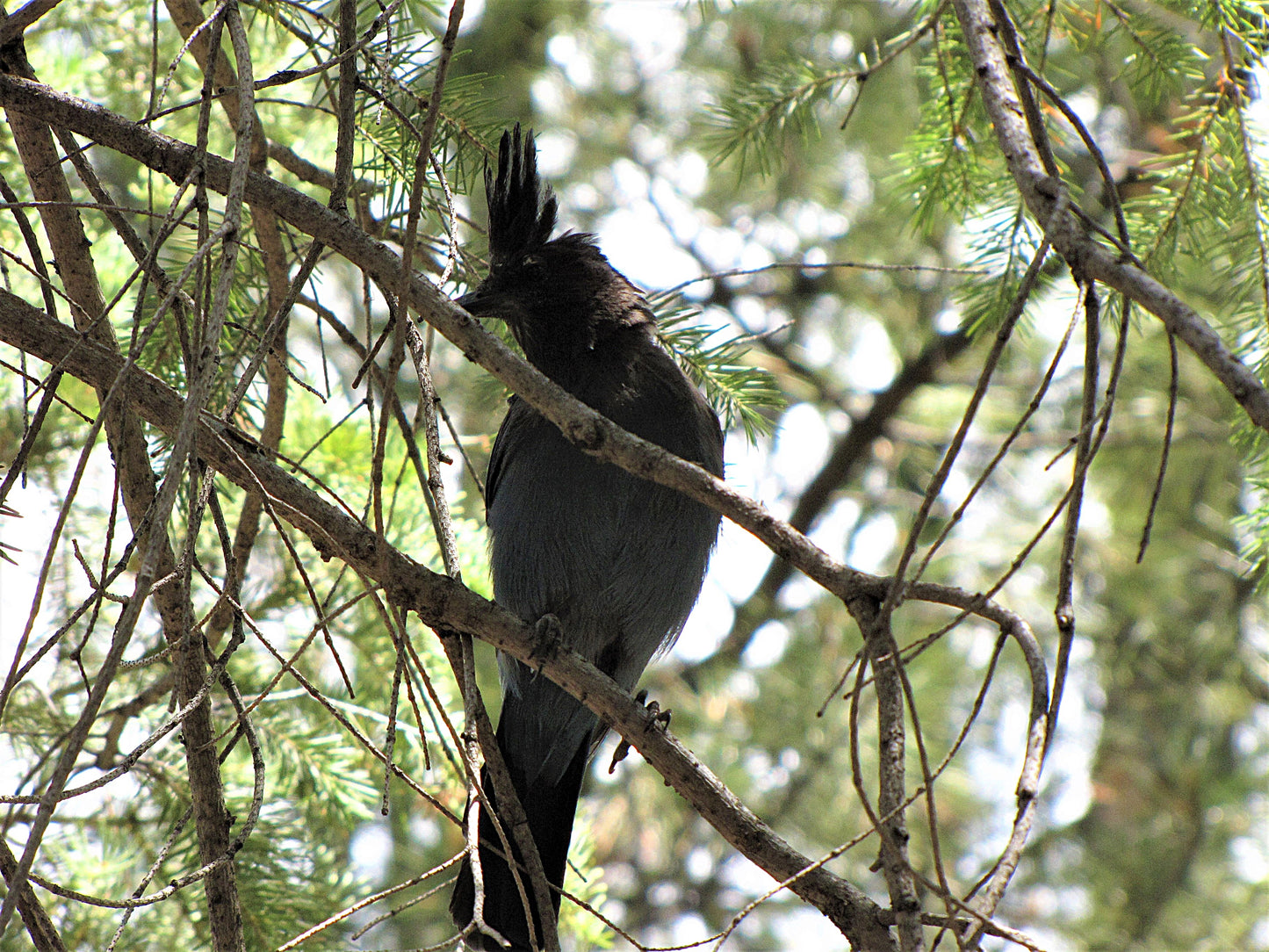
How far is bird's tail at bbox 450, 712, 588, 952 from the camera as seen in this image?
11.0ft

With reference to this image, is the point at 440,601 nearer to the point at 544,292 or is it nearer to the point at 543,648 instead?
the point at 543,648

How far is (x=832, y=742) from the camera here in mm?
6152

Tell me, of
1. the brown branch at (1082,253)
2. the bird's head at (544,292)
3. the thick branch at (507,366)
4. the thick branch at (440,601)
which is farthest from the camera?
the bird's head at (544,292)

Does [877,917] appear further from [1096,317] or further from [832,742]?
[832,742]

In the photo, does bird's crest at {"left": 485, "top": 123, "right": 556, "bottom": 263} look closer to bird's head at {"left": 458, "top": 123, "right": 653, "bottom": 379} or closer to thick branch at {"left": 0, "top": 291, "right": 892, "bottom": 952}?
bird's head at {"left": 458, "top": 123, "right": 653, "bottom": 379}

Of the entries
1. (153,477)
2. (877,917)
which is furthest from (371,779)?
(877,917)

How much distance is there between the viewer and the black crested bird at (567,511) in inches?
136

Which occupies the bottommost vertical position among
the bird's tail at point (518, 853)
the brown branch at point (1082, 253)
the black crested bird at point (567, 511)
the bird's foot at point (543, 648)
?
the brown branch at point (1082, 253)

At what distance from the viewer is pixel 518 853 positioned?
3.47 m

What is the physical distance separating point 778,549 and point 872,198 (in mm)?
5202

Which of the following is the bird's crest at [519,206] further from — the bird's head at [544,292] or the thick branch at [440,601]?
the thick branch at [440,601]

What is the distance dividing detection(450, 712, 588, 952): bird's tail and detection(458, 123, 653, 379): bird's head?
1293 mm

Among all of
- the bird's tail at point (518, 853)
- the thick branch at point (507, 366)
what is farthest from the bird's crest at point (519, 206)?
the bird's tail at point (518, 853)

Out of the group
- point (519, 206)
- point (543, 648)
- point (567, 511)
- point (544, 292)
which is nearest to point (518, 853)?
point (567, 511)
